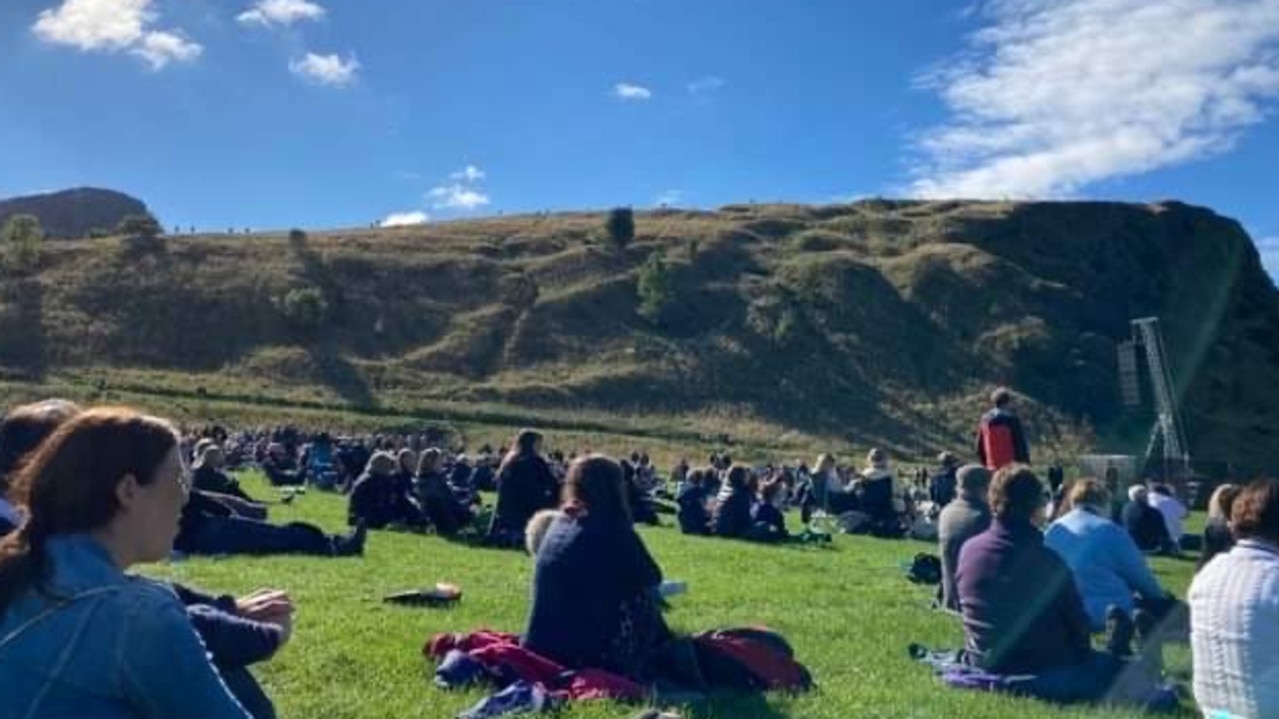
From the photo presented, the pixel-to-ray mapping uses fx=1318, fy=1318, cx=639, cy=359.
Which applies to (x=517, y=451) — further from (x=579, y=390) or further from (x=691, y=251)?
(x=691, y=251)

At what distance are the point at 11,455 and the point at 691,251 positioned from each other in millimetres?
103615

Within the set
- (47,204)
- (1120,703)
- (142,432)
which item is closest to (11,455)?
(142,432)

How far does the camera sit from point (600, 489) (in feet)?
28.1

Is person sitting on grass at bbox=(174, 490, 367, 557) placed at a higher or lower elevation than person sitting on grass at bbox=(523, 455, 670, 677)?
lower

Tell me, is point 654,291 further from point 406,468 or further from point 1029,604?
point 1029,604

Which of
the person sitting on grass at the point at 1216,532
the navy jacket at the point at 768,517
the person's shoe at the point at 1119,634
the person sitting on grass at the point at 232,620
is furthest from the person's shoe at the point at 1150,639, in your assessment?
the navy jacket at the point at 768,517

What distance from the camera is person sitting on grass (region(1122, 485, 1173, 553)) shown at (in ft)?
68.7

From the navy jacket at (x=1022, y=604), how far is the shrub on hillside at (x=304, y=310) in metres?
83.3

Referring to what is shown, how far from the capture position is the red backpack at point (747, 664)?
8898 millimetres

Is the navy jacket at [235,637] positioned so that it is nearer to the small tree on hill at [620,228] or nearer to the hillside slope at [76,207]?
the small tree on hill at [620,228]

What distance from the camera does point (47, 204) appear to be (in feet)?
614

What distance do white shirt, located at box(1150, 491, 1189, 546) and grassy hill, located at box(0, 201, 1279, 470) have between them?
182ft

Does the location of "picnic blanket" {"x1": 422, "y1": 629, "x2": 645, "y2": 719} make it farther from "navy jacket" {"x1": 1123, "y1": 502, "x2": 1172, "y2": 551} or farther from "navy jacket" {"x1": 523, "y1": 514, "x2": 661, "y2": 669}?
"navy jacket" {"x1": 1123, "y1": 502, "x2": 1172, "y2": 551}

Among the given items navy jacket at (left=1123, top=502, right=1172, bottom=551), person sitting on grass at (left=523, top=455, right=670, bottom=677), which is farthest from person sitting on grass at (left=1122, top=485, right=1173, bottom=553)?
person sitting on grass at (left=523, top=455, right=670, bottom=677)
